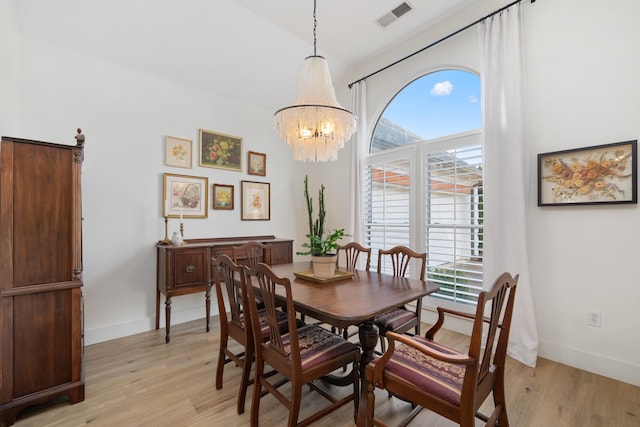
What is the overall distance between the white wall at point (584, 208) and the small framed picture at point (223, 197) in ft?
11.3

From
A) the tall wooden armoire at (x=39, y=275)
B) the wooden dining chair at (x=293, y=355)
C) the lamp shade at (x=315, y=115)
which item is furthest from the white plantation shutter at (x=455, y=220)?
the tall wooden armoire at (x=39, y=275)

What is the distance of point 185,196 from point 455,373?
3.30m

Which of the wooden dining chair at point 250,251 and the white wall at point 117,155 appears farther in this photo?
the wooden dining chair at point 250,251

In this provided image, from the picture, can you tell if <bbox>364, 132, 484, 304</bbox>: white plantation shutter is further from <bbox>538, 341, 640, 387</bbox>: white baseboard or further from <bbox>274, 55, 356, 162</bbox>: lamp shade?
<bbox>274, 55, 356, 162</bbox>: lamp shade

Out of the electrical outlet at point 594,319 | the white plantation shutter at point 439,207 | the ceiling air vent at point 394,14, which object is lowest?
the electrical outlet at point 594,319

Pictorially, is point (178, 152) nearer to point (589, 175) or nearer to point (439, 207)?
point (439, 207)

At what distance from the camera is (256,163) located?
418 cm

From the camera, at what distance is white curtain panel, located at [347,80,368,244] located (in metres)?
3.91

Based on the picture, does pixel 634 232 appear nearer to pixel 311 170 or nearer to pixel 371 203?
pixel 371 203

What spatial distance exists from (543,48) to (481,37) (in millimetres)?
558

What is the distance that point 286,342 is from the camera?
169 centimetres

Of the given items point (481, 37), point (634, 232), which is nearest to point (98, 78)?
point (481, 37)

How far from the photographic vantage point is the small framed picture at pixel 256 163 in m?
4.11

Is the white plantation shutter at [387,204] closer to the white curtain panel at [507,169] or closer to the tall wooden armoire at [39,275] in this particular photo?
the white curtain panel at [507,169]
